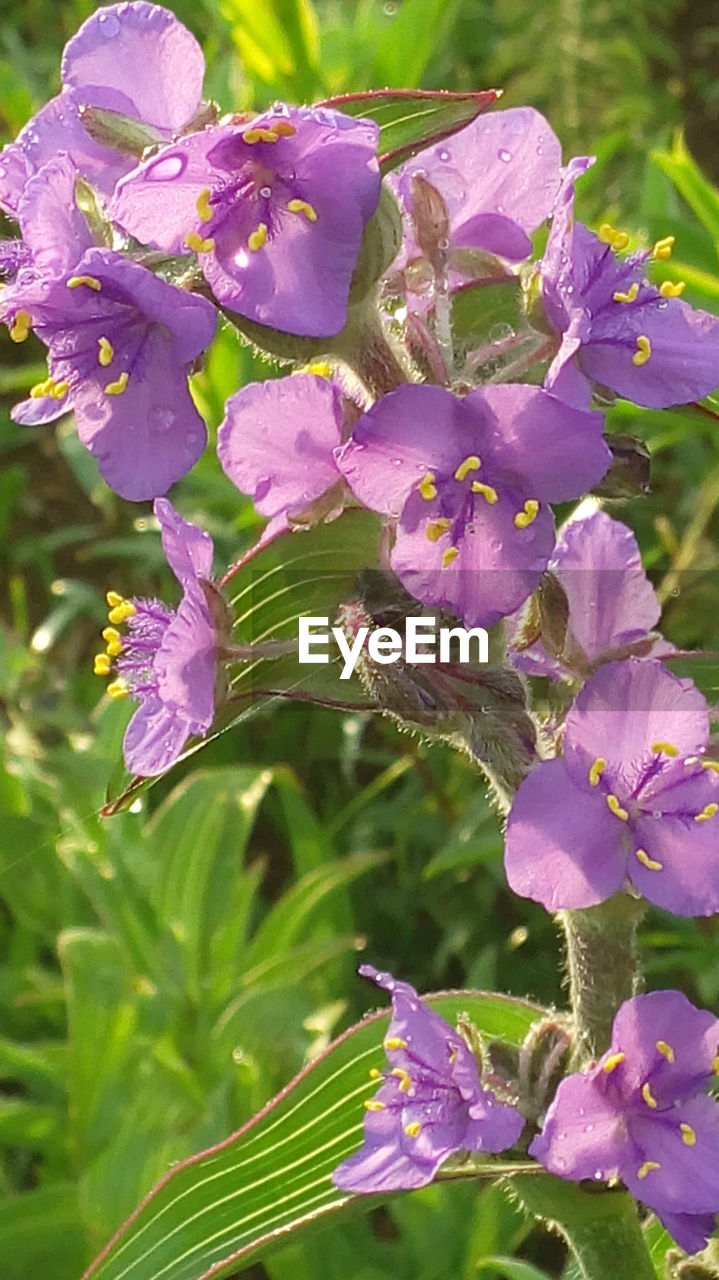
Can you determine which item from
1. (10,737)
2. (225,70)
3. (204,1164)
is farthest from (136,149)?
(225,70)

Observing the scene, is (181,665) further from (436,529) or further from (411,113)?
(411,113)

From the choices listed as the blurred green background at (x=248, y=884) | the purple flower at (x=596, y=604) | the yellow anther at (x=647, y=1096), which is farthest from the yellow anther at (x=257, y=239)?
the blurred green background at (x=248, y=884)

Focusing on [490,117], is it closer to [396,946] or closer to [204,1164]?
[204,1164]

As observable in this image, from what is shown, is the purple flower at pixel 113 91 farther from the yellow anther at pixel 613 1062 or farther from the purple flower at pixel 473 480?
the yellow anther at pixel 613 1062

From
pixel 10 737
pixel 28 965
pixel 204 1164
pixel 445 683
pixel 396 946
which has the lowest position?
pixel 396 946

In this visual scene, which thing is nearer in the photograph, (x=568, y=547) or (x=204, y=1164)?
(x=568, y=547)

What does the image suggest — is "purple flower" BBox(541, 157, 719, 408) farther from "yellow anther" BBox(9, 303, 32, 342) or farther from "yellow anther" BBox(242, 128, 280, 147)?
"yellow anther" BBox(9, 303, 32, 342)

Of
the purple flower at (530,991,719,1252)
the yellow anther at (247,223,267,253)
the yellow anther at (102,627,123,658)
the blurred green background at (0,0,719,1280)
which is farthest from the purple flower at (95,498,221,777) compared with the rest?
the blurred green background at (0,0,719,1280)
